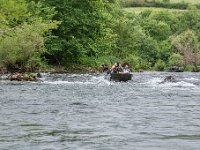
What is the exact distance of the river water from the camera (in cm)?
1513

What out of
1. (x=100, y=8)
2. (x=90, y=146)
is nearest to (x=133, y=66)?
(x=100, y=8)

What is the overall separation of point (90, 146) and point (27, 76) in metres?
30.7

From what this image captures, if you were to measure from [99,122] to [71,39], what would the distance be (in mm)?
51493

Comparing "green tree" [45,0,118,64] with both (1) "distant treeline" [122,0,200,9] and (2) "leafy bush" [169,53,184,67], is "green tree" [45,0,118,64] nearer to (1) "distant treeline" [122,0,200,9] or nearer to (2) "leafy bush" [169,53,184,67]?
(2) "leafy bush" [169,53,184,67]

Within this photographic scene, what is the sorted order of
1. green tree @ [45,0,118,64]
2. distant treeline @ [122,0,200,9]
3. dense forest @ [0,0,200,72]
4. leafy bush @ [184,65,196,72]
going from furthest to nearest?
1. distant treeline @ [122,0,200,9]
2. leafy bush @ [184,65,196,72]
3. green tree @ [45,0,118,64]
4. dense forest @ [0,0,200,72]

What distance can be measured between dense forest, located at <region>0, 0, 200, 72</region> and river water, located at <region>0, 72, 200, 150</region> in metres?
25.3

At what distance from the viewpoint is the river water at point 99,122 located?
49.6 feet

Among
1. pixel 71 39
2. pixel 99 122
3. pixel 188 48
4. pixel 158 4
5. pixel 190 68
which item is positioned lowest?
pixel 99 122

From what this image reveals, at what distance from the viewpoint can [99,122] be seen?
19141mm

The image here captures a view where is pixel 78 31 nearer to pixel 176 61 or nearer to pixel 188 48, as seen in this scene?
pixel 176 61

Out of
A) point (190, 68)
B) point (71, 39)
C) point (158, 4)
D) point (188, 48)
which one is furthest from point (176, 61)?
point (158, 4)

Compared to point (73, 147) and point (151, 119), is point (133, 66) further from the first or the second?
point (73, 147)

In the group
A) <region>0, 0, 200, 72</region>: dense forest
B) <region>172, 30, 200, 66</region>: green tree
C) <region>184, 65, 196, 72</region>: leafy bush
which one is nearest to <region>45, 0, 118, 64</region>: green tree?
<region>0, 0, 200, 72</region>: dense forest

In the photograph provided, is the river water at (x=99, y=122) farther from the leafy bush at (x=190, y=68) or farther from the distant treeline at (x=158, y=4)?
the distant treeline at (x=158, y=4)
